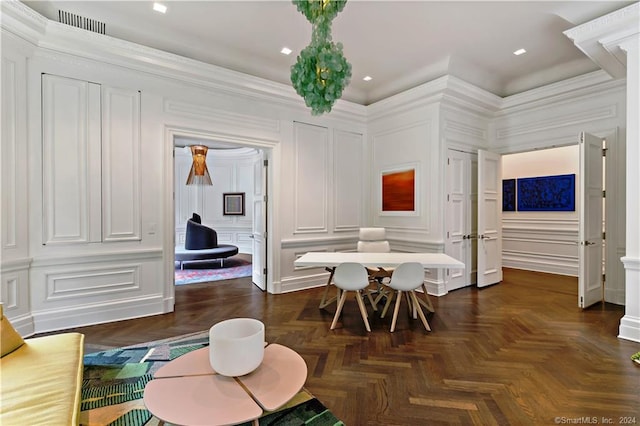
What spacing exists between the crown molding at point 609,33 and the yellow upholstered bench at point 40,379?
523 centimetres

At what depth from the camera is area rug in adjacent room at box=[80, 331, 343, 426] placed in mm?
1931

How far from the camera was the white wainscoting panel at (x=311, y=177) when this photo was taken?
16.8 ft

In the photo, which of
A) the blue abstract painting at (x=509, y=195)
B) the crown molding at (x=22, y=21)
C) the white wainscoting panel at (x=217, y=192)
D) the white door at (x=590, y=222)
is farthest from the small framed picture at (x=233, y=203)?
the white door at (x=590, y=222)

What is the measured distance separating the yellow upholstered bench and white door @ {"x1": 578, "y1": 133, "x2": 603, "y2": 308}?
17.3 ft

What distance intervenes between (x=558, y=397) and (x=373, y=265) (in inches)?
75.4

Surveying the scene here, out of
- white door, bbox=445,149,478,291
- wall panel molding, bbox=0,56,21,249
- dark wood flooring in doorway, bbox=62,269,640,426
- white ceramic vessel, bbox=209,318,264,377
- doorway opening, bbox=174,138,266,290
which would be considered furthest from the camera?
doorway opening, bbox=174,138,266,290

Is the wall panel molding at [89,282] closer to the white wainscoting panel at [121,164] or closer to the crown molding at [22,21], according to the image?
the white wainscoting panel at [121,164]

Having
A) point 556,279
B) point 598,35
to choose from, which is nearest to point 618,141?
point 598,35

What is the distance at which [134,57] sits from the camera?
365 cm

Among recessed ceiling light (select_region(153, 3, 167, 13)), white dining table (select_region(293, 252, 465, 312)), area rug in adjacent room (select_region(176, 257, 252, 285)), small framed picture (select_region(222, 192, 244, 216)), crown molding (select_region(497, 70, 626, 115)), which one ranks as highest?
recessed ceiling light (select_region(153, 3, 167, 13))

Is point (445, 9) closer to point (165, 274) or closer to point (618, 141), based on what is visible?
point (618, 141)

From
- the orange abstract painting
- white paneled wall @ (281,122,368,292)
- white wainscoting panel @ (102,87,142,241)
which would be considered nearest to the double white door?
the orange abstract painting

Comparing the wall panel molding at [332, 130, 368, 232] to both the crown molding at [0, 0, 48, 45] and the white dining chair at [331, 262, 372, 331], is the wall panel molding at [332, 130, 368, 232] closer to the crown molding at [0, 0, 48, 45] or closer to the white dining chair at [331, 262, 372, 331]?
the white dining chair at [331, 262, 372, 331]

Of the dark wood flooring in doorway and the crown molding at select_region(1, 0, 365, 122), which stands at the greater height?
the crown molding at select_region(1, 0, 365, 122)
